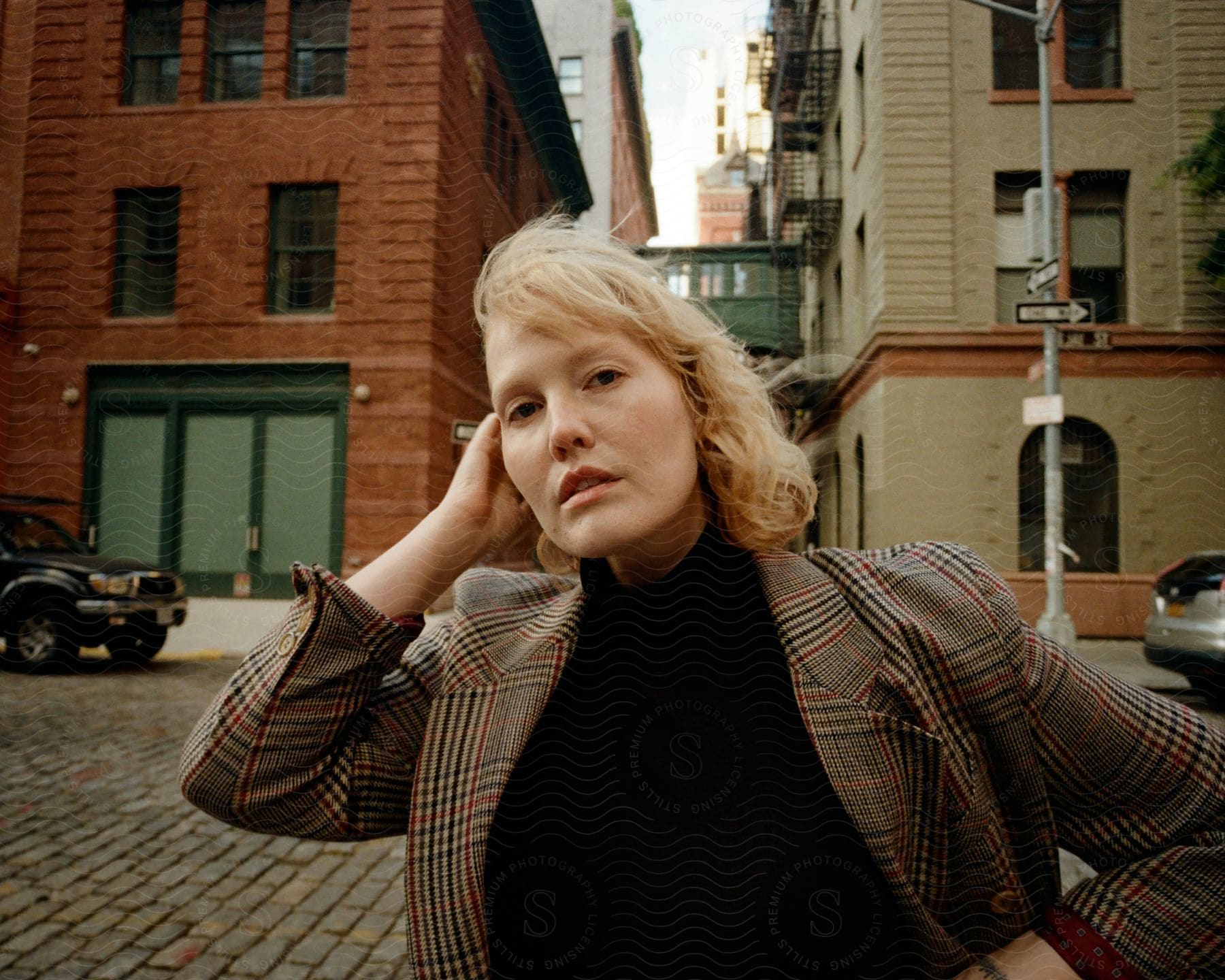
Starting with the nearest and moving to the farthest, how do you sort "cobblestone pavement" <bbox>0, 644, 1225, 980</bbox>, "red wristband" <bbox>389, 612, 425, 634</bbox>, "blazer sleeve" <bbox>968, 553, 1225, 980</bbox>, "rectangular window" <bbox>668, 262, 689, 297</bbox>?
"blazer sleeve" <bbox>968, 553, 1225, 980</bbox> < "red wristband" <bbox>389, 612, 425, 634</bbox> < "rectangular window" <bbox>668, 262, 689, 297</bbox> < "cobblestone pavement" <bbox>0, 644, 1225, 980</bbox>

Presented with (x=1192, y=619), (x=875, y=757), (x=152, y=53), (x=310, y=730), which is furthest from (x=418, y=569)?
(x=1192, y=619)

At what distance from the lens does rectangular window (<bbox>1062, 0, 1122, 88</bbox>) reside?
3.14ft

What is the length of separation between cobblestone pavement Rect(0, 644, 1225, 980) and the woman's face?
2.66 feet

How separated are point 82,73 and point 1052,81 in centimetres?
140

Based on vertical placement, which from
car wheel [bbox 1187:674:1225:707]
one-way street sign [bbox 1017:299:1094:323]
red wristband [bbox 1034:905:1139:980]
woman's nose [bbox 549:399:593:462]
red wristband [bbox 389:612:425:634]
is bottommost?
red wristband [bbox 1034:905:1139:980]

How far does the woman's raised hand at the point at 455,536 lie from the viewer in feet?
2.28

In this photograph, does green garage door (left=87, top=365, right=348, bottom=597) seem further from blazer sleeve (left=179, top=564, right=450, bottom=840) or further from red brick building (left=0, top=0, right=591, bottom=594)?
blazer sleeve (left=179, top=564, right=450, bottom=840)

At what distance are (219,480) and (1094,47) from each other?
1.42 metres

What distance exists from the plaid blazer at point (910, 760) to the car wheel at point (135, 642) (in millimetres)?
576

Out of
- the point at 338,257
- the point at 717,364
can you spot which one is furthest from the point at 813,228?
the point at 338,257

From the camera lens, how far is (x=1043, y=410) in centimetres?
108

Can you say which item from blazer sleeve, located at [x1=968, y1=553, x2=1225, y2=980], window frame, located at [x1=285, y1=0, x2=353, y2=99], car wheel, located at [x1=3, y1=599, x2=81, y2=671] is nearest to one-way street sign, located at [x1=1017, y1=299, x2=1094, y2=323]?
blazer sleeve, located at [x1=968, y1=553, x2=1225, y2=980]

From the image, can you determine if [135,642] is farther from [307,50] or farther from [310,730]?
[307,50]

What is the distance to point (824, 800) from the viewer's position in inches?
24.1
